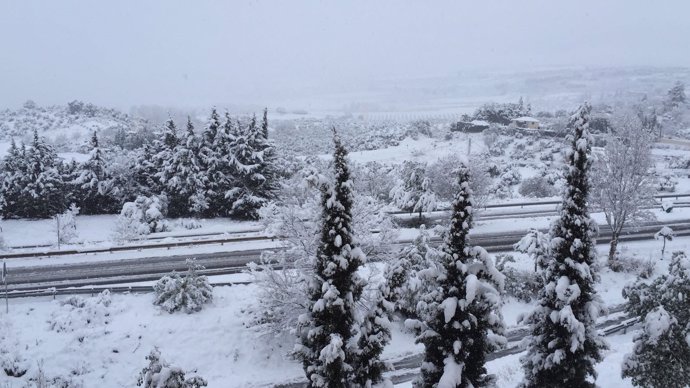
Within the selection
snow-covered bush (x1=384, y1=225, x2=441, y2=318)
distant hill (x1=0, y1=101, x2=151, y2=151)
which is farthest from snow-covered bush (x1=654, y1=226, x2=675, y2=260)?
distant hill (x1=0, y1=101, x2=151, y2=151)

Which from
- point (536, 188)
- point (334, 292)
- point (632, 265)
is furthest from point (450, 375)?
point (536, 188)

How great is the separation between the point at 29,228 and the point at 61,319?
65.9 ft

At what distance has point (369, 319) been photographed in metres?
13.0

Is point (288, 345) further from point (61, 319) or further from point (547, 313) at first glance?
point (547, 313)

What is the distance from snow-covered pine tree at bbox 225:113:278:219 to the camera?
40.2 metres

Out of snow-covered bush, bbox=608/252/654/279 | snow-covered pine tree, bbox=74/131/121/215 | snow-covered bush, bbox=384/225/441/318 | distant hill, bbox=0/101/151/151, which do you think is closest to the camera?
snow-covered bush, bbox=384/225/441/318

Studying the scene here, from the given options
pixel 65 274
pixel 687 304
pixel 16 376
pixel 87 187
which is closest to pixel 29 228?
pixel 87 187

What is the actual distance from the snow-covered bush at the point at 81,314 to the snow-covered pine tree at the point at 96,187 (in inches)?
766

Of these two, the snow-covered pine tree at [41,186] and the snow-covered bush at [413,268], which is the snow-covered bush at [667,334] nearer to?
the snow-covered bush at [413,268]

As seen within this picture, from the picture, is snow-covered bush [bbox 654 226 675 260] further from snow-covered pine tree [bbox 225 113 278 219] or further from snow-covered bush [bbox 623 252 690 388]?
snow-covered pine tree [bbox 225 113 278 219]

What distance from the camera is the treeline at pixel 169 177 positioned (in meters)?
40.4

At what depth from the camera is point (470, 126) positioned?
82.8 metres

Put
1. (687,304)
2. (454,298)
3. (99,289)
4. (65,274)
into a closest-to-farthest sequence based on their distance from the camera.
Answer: (454,298)
(687,304)
(99,289)
(65,274)

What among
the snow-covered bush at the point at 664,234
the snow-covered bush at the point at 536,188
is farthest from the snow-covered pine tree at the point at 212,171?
the snow-covered bush at the point at 664,234
